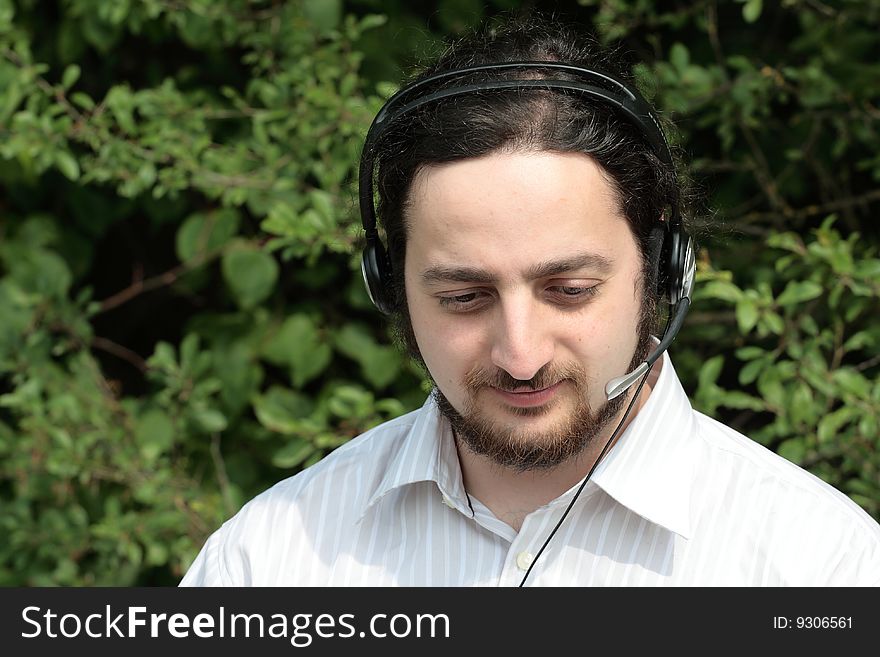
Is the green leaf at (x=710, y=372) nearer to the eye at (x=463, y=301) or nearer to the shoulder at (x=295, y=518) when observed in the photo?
the shoulder at (x=295, y=518)

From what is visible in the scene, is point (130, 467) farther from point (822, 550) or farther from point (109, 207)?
point (822, 550)

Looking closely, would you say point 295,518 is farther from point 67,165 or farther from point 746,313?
point 67,165

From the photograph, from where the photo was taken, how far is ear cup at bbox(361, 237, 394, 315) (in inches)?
65.2

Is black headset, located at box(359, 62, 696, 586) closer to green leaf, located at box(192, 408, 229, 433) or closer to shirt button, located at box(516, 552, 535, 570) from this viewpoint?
shirt button, located at box(516, 552, 535, 570)

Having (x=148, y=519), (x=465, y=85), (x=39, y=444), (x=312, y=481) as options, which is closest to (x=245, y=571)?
(x=312, y=481)

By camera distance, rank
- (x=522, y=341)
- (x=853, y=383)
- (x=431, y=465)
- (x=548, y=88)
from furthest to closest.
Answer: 1. (x=853, y=383)
2. (x=431, y=465)
3. (x=548, y=88)
4. (x=522, y=341)

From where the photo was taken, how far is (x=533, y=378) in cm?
137

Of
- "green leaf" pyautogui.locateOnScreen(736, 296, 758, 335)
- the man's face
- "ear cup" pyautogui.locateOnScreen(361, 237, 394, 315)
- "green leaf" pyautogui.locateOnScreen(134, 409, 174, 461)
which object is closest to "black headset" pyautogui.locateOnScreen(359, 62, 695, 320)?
"ear cup" pyautogui.locateOnScreen(361, 237, 394, 315)

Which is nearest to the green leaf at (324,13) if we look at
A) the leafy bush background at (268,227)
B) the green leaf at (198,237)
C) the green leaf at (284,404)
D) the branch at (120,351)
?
the leafy bush background at (268,227)

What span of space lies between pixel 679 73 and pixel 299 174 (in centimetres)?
92

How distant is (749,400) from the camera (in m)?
2.20

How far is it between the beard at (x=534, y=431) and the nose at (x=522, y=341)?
3cm

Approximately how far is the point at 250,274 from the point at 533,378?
145 cm

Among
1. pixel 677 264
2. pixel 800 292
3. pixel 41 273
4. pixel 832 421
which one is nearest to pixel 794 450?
pixel 832 421
